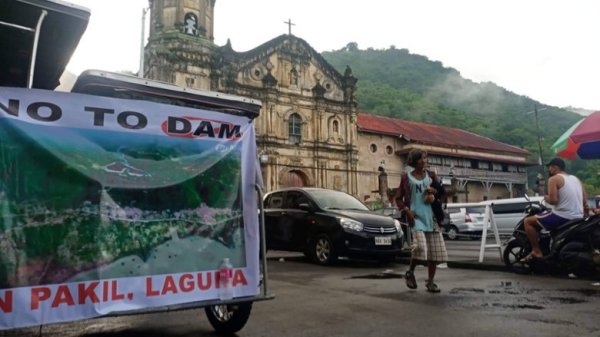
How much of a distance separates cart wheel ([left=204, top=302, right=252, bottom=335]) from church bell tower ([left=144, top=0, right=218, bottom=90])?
26307 mm

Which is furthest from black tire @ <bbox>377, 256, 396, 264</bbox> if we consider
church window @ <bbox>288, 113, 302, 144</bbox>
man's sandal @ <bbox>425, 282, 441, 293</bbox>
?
church window @ <bbox>288, 113, 302, 144</bbox>

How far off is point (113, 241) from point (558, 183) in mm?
6385

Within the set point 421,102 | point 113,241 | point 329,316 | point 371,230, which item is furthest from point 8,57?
point 421,102

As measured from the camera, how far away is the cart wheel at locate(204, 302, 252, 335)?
4.08 metres

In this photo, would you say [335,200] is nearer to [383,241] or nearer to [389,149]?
[383,241]

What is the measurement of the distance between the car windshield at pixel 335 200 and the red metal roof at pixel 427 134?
25.0 metres

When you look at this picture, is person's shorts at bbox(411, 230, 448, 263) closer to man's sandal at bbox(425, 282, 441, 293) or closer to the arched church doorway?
man's sandal at bbox(425, 282, 441, 293)

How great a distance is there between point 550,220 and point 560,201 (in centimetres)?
33

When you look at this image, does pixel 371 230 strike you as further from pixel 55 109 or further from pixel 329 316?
pixel 55 109

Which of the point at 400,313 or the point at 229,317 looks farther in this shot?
the point at 400,313

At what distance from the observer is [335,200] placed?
1070 cm

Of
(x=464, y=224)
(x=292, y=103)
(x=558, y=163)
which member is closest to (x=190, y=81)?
(x=292, y=103)

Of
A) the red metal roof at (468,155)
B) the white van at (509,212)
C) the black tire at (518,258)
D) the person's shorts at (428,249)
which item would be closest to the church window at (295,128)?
the red metal roof at (468,155)

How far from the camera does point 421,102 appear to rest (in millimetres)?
68312
